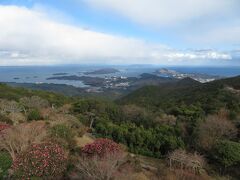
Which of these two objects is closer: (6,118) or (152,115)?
(6,118)

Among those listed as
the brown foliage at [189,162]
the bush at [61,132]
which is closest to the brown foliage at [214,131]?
the brown foliage at [189,162]

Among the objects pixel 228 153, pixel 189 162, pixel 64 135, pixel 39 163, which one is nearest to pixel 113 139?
pixel 64 135

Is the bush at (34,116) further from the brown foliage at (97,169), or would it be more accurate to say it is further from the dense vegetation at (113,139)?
the brown foliage at (97,169)

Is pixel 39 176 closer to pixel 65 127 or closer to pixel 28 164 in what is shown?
pixel 28 164

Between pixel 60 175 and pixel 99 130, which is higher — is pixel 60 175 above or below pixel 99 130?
above

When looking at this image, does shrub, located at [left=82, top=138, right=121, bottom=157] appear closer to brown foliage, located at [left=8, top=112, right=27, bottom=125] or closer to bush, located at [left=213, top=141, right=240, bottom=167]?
bush, located at [left=213, top=141, right=240, bottom=167]

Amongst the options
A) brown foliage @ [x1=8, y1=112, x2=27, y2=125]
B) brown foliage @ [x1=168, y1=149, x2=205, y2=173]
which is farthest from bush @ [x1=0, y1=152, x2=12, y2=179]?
brown foliage @ [x1=8, y1=112, x2=27, y2=125]

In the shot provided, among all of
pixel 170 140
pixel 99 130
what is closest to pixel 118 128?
pixel 99 130
